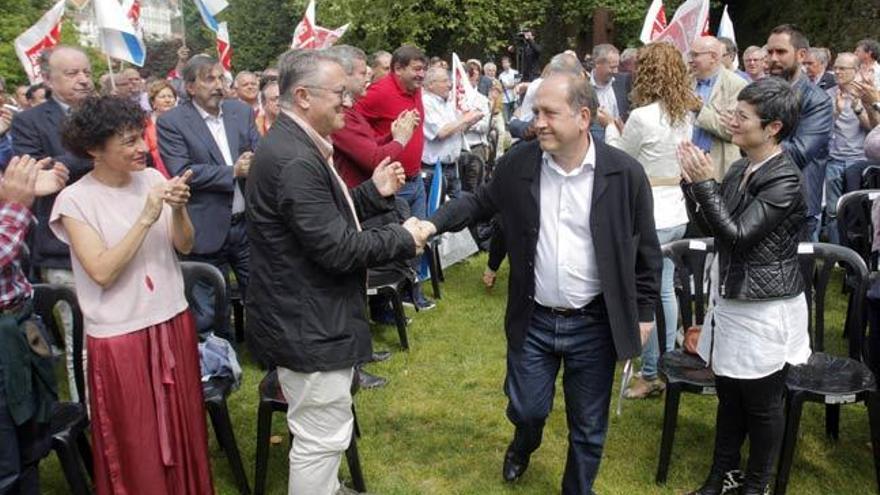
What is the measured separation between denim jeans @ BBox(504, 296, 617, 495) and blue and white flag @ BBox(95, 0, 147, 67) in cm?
418

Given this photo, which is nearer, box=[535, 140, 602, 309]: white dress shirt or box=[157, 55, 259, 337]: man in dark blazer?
box=[535, 140, 602, 309]: white dress shirt

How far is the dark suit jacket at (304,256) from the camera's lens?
108 inches

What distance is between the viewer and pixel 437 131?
7262 mm

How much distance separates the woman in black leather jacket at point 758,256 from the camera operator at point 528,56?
19.6 m

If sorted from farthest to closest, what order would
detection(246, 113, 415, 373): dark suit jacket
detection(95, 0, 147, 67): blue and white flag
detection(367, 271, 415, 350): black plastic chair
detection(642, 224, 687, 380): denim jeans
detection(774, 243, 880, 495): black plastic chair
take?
detection(95, 0, 147, 67): blue and white flag < detection(367, 271, 415, 350): black plastic chair < detection(642, 224, 687, 380): denim jeans < detection(774, 243, 880, 495): black plastic chair < detection(246, 113, 415, 373): dark suit jacket

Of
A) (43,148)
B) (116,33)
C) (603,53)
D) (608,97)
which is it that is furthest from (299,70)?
(608,97)

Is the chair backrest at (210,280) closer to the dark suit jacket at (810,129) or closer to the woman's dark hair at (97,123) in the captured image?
the woman's dark hair at (97,123)

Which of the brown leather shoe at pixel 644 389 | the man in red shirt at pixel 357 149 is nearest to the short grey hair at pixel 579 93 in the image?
the man in red shirt at pixel 357 149

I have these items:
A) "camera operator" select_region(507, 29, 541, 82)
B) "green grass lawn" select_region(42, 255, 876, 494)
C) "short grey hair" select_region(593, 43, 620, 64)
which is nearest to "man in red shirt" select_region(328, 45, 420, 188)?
"green grass lawn" select_region(42, 255, 876, 494)

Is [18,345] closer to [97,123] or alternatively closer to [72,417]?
[72,417]

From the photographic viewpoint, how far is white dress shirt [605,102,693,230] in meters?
4.39

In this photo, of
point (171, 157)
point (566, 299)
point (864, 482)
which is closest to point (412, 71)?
point (171, 157)

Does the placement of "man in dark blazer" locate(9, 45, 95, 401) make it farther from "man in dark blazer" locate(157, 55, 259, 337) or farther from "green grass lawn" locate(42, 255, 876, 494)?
"green grass lawn" locate(42, 255, 876, 494)

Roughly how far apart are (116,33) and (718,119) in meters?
4.46
